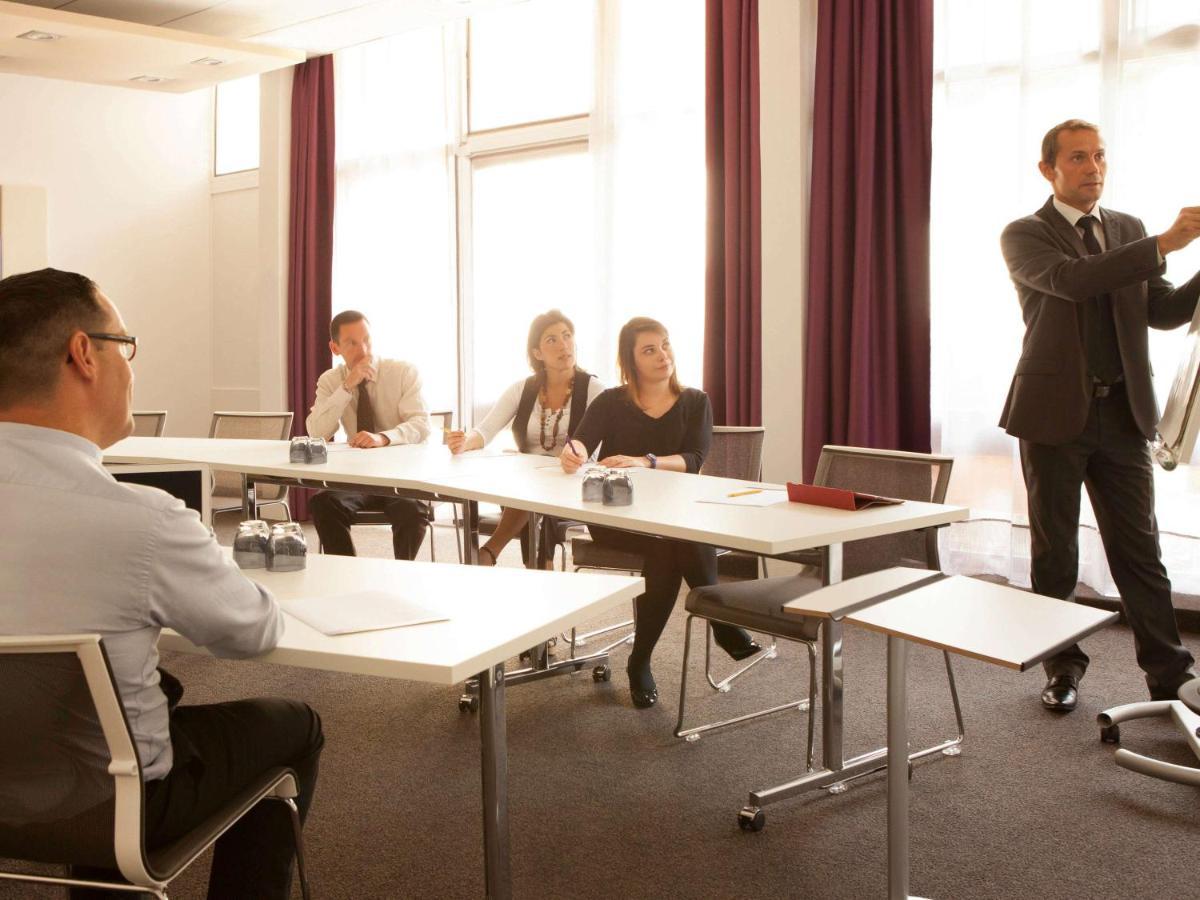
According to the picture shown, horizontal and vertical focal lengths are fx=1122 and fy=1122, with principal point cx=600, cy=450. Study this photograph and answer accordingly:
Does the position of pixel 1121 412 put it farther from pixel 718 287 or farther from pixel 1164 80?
pixel 718 287

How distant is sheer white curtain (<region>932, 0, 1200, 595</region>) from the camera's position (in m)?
4.40

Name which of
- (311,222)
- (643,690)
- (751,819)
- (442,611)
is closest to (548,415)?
(643,690)

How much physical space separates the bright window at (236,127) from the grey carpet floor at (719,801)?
227 inches

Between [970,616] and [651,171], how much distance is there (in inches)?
180

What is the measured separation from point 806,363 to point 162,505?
4.17 metres

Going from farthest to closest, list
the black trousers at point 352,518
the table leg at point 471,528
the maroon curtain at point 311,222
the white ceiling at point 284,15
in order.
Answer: the maroon curtain at point 311,222 → the white ceiling at point 284,15 → the black trousers at point 352,518 → the table leg at point 471,528

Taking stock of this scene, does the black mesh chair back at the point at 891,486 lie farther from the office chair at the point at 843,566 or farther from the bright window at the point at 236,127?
the bright window at the point at 236,127

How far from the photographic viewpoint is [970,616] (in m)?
1.88

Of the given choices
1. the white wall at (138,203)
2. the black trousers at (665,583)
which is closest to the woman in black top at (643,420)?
the black trousers at (665,583)

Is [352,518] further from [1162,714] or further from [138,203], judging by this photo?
[138,203]

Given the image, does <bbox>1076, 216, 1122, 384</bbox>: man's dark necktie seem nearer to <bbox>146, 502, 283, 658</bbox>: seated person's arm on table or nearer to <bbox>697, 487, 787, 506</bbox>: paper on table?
<bbox>697, 487, 787, 506</bbox>: paper on table

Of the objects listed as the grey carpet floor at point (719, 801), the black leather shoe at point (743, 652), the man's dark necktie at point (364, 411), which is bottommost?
the grey carpet floor at point (719, 801)

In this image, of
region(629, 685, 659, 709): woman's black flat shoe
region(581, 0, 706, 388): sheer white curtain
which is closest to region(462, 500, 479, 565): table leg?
region(629, 685, 659, 709): woman's black flat shoe

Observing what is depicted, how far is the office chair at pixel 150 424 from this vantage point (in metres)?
5.84
